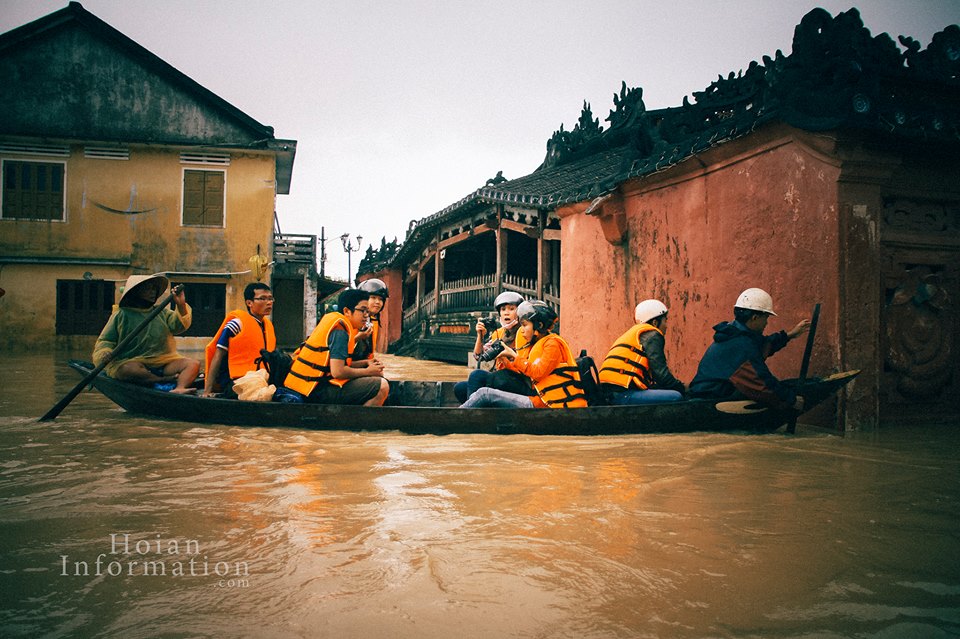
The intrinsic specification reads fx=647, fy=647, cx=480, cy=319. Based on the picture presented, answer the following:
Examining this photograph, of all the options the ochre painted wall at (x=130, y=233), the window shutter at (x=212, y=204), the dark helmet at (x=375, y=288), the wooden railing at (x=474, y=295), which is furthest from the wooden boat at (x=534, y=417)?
the window shutter at (x=212, y=204)

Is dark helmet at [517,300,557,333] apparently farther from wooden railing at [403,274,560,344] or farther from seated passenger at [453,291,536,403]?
wooden railing at [403,274,560,344]

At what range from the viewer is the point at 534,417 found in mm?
5309

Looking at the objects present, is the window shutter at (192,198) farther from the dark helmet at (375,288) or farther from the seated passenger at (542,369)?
the seated passenger at (542,369)

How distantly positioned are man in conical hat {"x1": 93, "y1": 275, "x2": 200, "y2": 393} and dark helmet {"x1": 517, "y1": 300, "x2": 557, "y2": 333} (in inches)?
140

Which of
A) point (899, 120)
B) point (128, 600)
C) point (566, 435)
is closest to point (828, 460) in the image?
point (566, 435)

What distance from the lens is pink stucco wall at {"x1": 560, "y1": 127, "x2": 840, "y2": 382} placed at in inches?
223

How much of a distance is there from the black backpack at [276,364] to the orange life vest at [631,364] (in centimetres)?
315

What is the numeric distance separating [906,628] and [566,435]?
10.9ft

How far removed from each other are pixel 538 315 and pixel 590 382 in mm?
834

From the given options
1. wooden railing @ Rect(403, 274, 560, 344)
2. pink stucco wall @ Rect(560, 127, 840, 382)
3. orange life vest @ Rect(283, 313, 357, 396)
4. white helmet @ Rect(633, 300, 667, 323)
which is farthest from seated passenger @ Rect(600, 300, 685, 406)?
wooden railing @ Rect(403, 274, 560, 344)

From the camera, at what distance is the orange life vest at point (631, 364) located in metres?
5.66

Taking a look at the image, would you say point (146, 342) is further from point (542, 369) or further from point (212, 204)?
point (212, 204)

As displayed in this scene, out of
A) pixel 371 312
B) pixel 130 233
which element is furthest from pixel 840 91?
pixel 130 233

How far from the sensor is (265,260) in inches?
653
